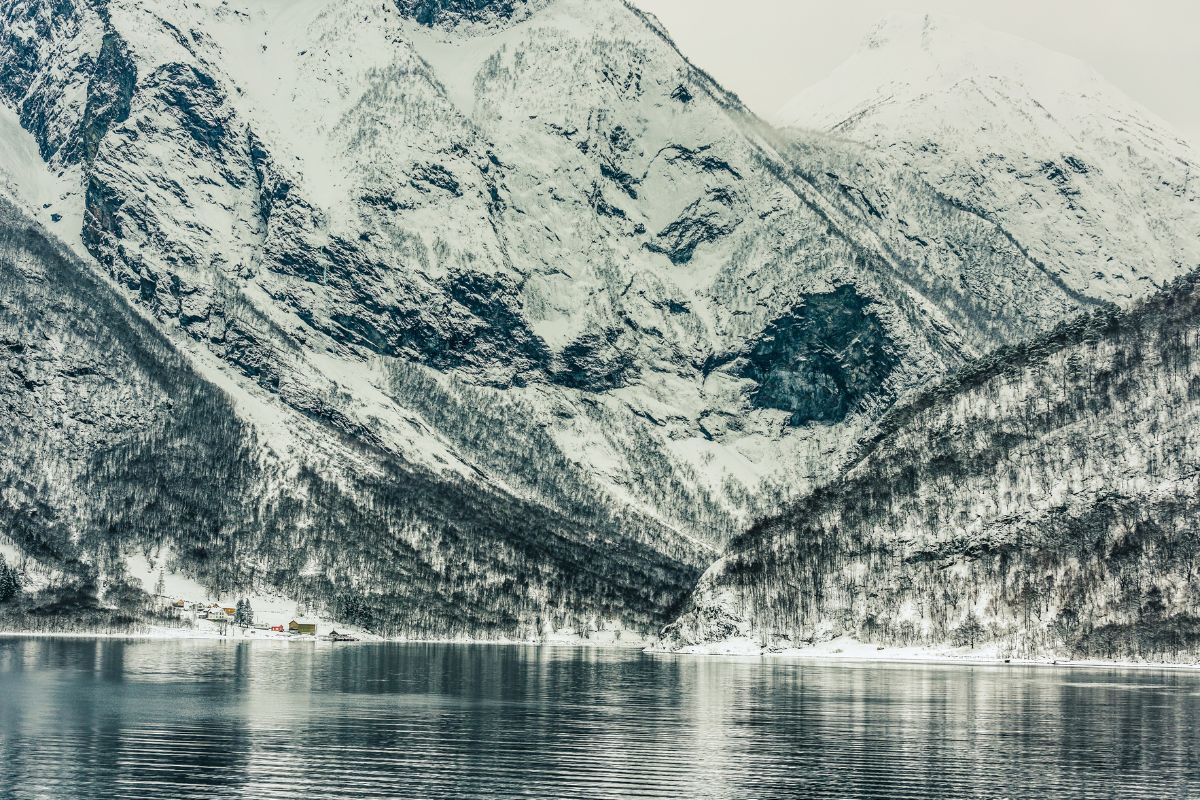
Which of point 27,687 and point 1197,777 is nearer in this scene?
point 1197,777

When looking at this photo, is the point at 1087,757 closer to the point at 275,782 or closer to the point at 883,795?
the point at 883,795

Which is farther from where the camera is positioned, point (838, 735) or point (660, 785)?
point (838, 735)

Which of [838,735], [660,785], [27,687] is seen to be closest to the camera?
[660,785]

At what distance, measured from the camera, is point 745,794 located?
352ft

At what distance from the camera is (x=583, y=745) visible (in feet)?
439

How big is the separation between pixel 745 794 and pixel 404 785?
23066 mm

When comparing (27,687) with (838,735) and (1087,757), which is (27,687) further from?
(1087,757)

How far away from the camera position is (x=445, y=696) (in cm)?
19050

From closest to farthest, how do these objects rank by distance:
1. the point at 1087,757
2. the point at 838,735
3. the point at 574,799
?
the point at 574,799
the point at 1087,757
the point at 838,735

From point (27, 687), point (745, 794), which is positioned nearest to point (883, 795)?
point (745, 794)

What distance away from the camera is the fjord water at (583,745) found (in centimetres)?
10881

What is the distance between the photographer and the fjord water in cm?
10881

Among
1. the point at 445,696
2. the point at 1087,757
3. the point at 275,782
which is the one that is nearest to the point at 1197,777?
the point at 1087,757

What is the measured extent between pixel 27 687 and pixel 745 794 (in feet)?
356
